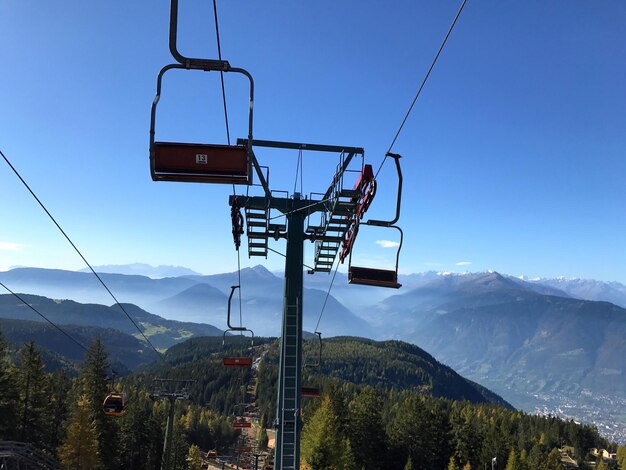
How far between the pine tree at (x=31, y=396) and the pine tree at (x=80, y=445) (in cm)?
590

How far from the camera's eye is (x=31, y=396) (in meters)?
38.3

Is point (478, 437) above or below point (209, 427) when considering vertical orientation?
above

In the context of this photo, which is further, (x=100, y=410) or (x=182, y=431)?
(x=182, y=431)

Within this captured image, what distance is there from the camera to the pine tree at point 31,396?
37188 mm

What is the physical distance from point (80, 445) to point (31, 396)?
823cm

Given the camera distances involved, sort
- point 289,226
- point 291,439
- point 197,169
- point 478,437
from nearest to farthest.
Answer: point 197,169
point 291,439
point 289,226
point 478,437

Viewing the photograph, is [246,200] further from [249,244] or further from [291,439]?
[291,439]

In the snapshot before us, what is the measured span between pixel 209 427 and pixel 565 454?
2939 inches

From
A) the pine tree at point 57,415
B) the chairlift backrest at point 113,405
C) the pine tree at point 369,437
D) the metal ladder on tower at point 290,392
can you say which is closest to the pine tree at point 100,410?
the pine tree at point 57,415

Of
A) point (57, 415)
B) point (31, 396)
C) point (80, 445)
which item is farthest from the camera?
point (57, 415)

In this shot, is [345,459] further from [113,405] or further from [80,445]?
[113,405]

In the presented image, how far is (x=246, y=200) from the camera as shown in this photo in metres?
11.8

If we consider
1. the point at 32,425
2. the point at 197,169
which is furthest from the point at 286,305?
the point at 32,425

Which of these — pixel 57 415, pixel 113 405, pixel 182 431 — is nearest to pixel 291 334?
pixel 113 405
